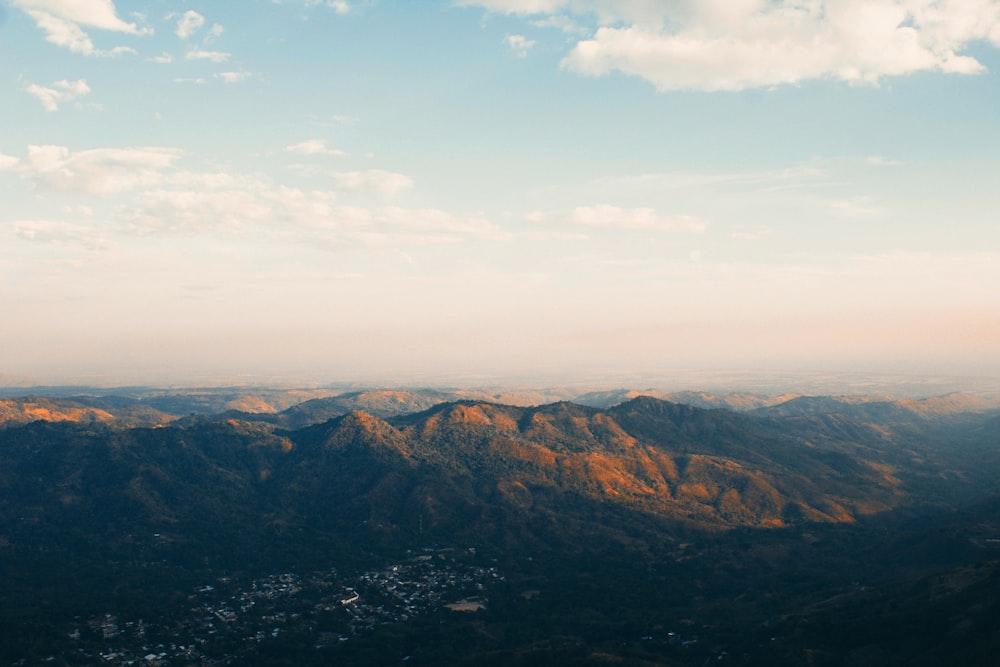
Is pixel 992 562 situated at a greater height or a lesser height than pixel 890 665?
greater

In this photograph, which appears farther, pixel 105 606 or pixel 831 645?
pixel 105 606

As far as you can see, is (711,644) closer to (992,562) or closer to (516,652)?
(516,652)

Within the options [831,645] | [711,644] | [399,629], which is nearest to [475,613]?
[399,629]

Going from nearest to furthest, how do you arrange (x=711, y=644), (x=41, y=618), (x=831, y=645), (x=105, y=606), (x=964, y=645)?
1. (x=964, y=645)
2. (x=831, y=645)
3. (x=711, y=644)
4. (x=41, y=618)
5. (x=105, y=606)

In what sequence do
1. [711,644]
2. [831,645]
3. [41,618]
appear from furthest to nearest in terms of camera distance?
[41,618] → [711,644] → [831,645]

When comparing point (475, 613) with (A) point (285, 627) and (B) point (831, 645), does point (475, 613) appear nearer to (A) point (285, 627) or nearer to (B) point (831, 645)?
(A) point (285, 627)

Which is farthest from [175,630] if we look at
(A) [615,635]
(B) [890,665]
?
(B) [890,665]

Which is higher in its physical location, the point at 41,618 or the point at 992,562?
the point at 992,562

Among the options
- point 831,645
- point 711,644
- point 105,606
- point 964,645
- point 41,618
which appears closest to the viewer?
point 964,645

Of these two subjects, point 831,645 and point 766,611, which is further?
point 766,611
